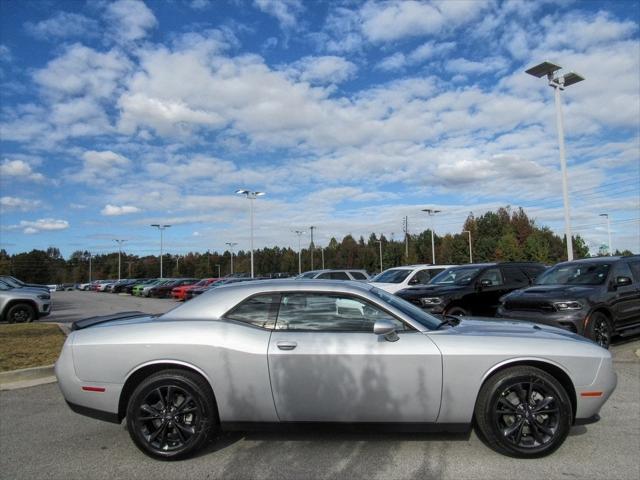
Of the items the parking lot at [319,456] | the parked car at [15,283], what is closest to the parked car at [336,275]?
the parked car at [15,283]

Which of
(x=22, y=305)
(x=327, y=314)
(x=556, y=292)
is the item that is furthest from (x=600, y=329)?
(x=22, y=305)

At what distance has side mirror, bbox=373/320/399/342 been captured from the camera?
3850mm

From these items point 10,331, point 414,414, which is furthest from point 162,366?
point 10,331

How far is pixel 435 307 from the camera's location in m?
10.6

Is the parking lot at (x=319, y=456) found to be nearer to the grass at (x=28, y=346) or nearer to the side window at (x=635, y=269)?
the grass at (x=28, y=346)

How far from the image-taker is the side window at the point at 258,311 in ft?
13.7

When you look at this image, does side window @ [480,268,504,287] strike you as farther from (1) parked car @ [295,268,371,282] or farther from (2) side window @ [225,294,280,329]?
(2) side window @ [225,294,280,329]

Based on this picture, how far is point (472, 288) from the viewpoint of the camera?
11016mm

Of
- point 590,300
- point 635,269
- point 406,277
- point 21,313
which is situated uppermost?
point 635,269

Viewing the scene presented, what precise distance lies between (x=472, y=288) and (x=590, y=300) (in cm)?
301

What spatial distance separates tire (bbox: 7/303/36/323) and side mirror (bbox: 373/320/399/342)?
15242 mm

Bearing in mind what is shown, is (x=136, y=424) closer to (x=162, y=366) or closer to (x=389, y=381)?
→ (x=162, y=366)

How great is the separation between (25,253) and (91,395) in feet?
439

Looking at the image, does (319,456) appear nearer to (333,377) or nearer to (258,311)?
(333,377)
